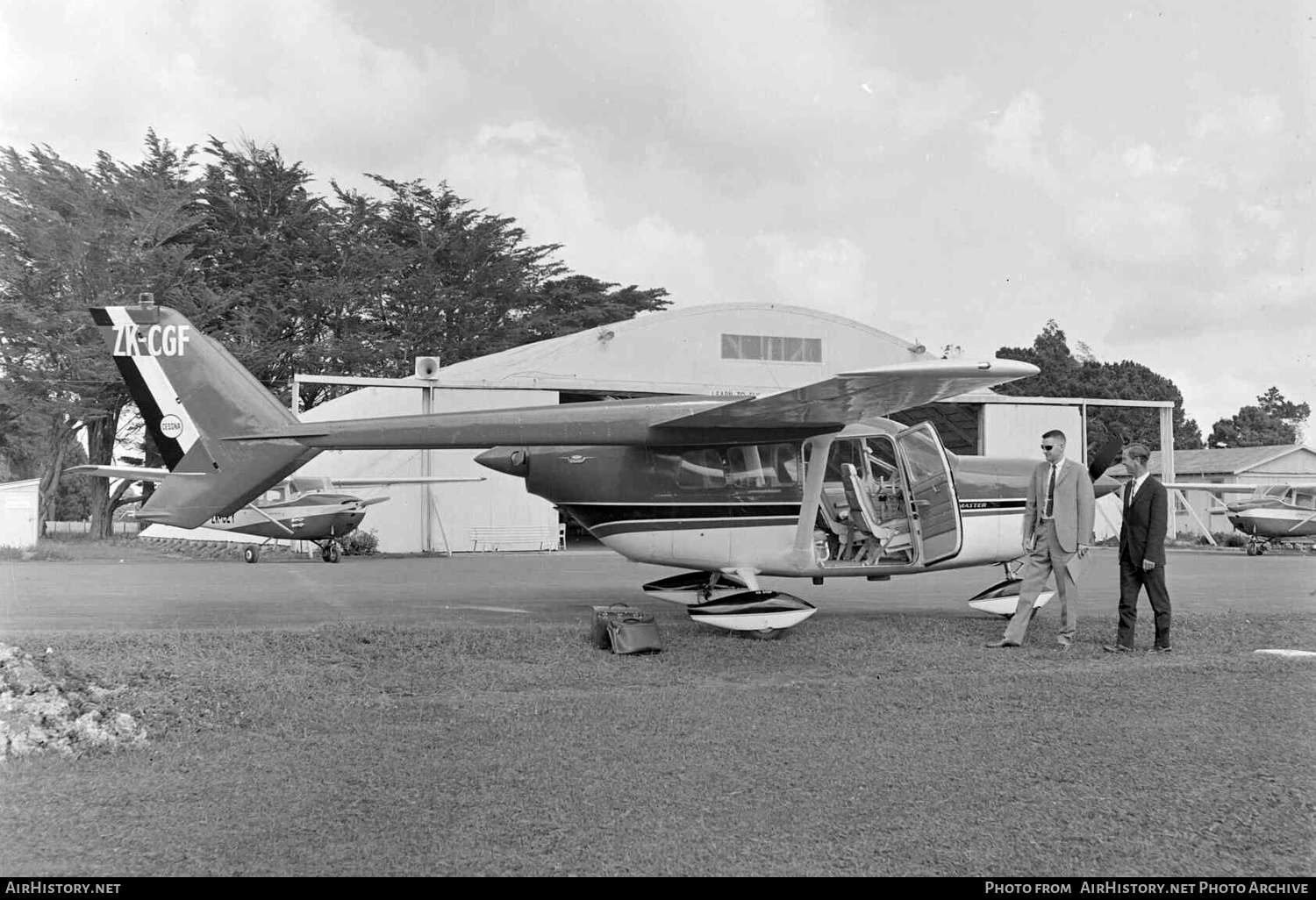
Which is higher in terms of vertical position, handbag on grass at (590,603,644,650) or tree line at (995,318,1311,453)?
tree line at (995,318,1311,453)

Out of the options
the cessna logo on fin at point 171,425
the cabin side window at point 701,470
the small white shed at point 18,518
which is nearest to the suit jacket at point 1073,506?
the cabin side window at point 701,470

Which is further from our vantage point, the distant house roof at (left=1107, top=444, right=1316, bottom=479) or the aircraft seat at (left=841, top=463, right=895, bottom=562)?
the distant house roof at (left=1107, top=444, right=1316, bottom=479)

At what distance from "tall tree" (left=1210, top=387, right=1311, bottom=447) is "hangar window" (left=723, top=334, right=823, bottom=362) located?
46589 millimetres

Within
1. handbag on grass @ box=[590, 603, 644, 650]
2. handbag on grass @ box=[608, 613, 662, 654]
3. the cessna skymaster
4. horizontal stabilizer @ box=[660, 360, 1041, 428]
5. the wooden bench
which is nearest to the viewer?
horizontal stabilizer @ box=[660, 360, 1041, 428]

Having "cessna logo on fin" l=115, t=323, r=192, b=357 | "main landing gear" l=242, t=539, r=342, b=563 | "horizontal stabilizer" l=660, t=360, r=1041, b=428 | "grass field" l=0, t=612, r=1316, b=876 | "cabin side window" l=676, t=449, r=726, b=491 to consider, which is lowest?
"main landing gear" l=242, t=539, r=342, b=563

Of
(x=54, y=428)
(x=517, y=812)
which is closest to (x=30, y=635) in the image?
(x=517, y=812)

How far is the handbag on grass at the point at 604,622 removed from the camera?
8094 millimetres

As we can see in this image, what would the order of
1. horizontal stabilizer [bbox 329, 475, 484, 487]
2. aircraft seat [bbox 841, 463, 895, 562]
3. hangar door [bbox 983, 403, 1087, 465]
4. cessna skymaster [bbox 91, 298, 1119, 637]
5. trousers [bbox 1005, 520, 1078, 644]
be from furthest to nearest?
1. hangar door [bbox 983, 403, 1087, 465]
2. horizontal stabilizer [bbox 329, 475, 484, 487]
3. aircraft seat [bbox 841, 463, 895, 562]
4. cessna skymaster [bbox 91, 298, 1119, 637]
5. trousers [bbox 1005, 520, 1078, 644]

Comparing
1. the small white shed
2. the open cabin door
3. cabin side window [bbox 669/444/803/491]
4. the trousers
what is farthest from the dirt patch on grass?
the small white shed

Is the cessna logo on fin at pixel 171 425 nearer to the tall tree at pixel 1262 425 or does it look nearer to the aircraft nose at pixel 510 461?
the aircraft nose at pixel 510 461

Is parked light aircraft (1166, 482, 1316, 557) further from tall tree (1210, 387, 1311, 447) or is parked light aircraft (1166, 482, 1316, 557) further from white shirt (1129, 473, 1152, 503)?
tall tree (1210, 387, 1311, 447)

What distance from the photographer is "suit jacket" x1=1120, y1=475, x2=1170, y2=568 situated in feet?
27.1

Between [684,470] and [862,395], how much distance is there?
2.19m

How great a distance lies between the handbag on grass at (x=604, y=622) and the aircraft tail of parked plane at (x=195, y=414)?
330 cm
